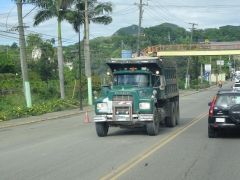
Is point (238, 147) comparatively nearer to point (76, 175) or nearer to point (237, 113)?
point (237, 113)

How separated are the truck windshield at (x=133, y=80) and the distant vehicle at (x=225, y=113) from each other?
3.03m

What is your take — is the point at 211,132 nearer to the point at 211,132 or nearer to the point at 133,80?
the point at 211,132

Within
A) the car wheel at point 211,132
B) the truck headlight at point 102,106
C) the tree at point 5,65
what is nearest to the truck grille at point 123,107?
the truck headlight at point 102,106

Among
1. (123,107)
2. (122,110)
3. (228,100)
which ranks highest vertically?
(228,100)

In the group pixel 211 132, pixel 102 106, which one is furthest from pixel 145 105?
pixel 211 132

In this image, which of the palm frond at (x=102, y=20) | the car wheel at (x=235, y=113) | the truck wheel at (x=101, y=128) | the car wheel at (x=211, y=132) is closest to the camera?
the car wheel at (x=235, y=113)

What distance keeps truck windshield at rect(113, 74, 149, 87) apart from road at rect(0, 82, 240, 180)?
1998 mm

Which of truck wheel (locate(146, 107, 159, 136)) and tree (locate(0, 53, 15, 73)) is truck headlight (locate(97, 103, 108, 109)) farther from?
tree (locate(0, 53, 15, 73))

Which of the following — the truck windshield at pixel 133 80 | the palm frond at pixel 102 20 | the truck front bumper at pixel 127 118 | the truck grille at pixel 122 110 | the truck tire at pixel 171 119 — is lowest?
the truck tire at pixel 171 119

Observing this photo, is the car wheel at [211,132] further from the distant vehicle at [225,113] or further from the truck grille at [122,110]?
the truck grille at [122,110]

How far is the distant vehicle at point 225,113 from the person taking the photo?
48.8 ft

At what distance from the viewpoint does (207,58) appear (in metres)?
121

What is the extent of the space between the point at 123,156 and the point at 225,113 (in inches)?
185

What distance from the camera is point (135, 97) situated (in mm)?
16078
